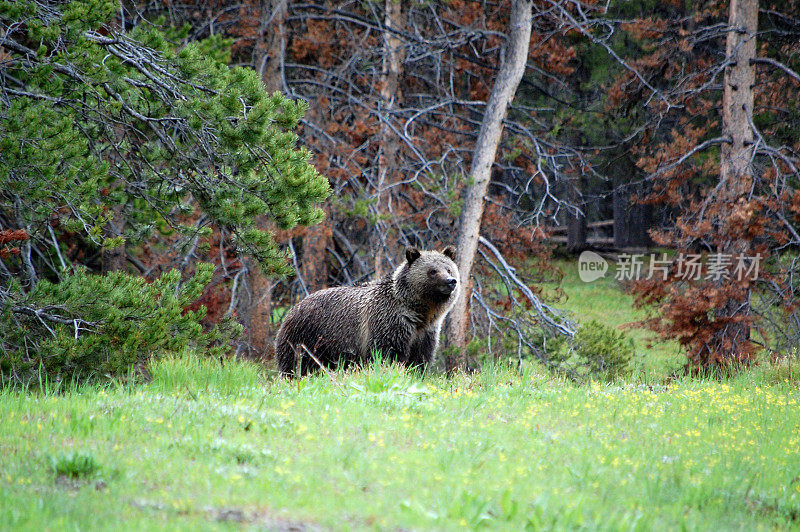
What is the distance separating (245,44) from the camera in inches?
699

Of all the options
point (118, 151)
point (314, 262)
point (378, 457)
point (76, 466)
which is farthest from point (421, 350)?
point (314, 262)

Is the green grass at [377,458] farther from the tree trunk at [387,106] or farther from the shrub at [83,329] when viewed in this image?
the tree trunk at [387,106]

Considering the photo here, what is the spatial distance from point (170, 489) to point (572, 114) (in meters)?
14.8

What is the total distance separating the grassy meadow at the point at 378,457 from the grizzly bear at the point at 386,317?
205cm

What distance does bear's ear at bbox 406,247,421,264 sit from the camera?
1032 cm

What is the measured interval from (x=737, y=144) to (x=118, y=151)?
40.1 ft

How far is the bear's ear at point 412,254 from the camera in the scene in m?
10.3

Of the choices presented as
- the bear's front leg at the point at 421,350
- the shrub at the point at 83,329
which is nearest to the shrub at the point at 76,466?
the shrub at the point at 83,329

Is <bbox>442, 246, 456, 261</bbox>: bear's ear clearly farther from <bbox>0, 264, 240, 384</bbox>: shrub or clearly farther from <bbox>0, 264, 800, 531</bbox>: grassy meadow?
<bbox>0, 264, 240, 384</bbox>: shrub

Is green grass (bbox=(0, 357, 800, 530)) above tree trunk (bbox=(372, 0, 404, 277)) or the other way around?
the other way around

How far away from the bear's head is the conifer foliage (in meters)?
2.42

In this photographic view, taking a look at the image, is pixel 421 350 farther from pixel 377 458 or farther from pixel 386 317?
pixel 377 458

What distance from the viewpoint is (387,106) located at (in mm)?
16203

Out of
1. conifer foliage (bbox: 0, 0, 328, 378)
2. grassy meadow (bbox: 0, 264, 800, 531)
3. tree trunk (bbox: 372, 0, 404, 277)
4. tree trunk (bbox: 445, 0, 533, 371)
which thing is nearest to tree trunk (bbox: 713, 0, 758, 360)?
tree trunk (bbox: 445, 0, 533, 371)
